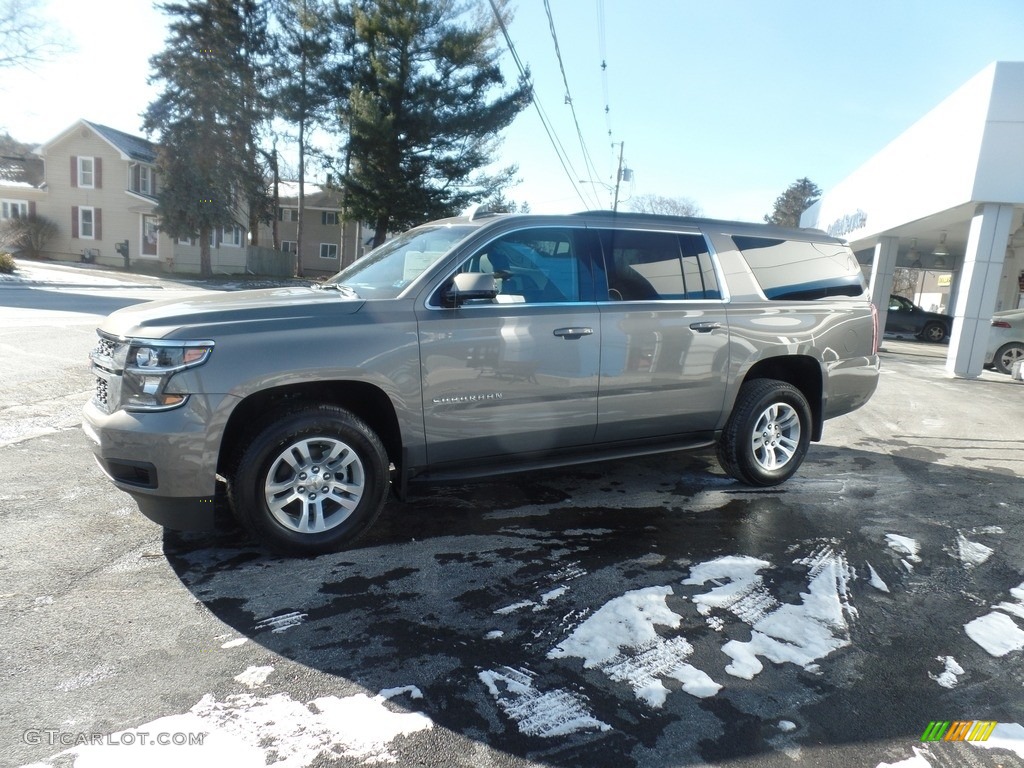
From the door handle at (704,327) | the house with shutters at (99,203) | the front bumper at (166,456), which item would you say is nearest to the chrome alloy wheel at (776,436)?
the door handle at (704,327)

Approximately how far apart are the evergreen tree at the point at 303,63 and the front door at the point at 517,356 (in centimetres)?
3062

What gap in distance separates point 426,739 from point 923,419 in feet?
27.9

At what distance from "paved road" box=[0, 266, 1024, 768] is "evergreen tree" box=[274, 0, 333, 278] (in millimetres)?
30090

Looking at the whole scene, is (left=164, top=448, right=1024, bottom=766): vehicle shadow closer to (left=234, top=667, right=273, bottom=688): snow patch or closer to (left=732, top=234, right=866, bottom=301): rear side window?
(left=234, top=667, right=273, bottom=688): snow patch

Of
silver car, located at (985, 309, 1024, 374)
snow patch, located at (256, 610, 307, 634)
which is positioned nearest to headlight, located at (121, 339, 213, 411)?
snow patch, located at (256, 610, 307, 634)

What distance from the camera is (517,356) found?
168 inches

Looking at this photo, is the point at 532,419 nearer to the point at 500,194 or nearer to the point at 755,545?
the point at 755,545

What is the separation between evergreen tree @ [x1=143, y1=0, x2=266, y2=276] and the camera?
32.9 meters

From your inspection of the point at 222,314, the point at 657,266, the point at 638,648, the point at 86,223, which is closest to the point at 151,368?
the point at 222,314

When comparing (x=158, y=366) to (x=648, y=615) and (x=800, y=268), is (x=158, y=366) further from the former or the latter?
(x=800, y=268)

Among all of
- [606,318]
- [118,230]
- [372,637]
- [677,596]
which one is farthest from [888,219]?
[118,230]

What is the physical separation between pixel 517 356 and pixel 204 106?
113 feet

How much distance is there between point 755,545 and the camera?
436 centimetres

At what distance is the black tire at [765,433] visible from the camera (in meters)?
5.35
